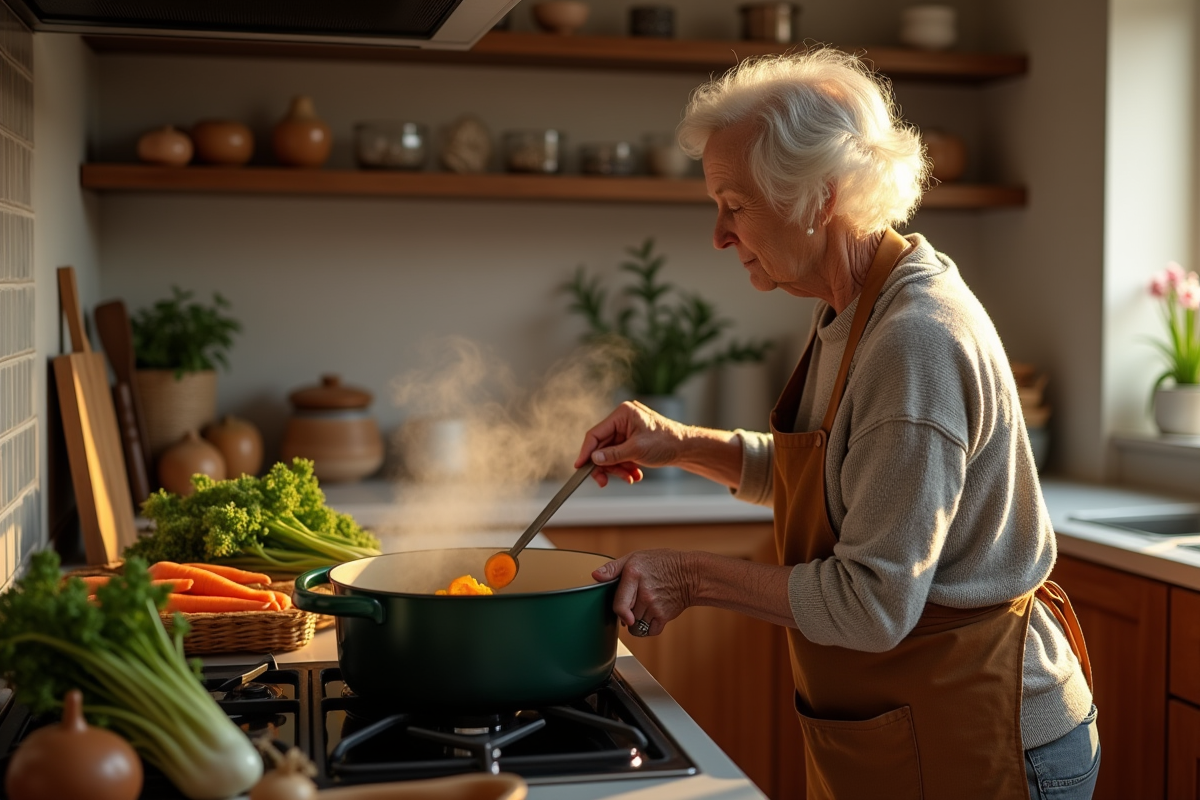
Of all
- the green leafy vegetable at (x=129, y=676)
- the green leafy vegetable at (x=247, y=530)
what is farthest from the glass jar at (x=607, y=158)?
the green leafy vegetable at (x=129, y=676)

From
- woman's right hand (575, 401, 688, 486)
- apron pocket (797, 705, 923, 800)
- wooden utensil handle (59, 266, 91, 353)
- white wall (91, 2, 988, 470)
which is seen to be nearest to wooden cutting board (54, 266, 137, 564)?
wooden utensil handle (59, 266, 91, 353)

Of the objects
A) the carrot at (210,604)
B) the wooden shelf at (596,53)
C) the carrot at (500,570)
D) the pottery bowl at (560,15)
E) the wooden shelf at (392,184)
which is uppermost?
the pottery bowl at (560,15)

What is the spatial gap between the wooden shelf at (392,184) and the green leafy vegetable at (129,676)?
1951 millimetres

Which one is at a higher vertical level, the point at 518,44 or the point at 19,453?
the point at 518,44

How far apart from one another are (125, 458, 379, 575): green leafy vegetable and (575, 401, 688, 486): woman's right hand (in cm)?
37

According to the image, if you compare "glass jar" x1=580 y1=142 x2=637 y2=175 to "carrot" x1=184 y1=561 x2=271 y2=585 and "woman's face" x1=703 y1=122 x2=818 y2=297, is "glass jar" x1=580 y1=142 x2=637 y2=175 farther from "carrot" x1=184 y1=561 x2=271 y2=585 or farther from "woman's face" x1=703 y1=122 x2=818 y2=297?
"carrot" x1=184 y1=561 x2=271 y2=585

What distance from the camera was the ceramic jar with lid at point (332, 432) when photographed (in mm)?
2887

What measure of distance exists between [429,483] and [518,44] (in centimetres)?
110

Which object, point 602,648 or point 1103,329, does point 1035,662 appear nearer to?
point 602,648

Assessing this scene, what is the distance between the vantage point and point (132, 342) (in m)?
2.73

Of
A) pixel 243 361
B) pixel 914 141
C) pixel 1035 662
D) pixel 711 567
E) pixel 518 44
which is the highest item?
pixel 518 44

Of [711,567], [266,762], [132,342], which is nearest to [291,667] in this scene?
[266,762]

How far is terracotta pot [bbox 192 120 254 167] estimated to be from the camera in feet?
9.27

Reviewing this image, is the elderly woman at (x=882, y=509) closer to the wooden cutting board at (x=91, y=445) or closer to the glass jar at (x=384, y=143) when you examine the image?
the wooden cutting board at (x=91, y=445)
